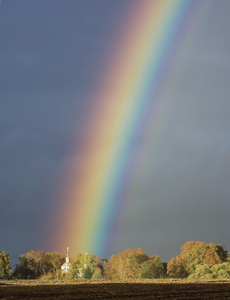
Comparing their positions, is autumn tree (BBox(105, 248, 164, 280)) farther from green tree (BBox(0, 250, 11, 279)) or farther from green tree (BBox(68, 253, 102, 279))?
green tree (BBox(0, 250, 11, 279))

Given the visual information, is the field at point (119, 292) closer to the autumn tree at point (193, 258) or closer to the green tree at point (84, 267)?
the autumn tree at point (193, 258)

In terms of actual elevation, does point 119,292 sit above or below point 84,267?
below

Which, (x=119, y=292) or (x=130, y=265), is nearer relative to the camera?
(x=119, y=292)

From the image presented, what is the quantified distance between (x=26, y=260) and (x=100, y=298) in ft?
352

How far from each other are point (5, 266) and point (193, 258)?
194ft

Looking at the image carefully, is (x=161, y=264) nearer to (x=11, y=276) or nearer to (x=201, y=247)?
(x=201, y=247)

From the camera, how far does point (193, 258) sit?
405 feet

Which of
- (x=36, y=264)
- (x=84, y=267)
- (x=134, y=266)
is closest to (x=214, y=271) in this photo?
(x=134, y=266)

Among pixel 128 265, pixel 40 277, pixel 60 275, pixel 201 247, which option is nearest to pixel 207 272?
pixel 201 247

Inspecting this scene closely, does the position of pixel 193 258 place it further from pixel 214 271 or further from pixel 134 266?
pixel 134 266

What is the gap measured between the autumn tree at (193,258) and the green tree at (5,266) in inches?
1978

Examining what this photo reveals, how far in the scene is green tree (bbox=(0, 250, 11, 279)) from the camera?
411ft

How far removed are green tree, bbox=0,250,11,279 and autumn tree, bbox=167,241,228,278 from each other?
50229 millimetres

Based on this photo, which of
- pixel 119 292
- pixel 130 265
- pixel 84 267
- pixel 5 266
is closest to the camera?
pixel 119 292
